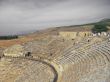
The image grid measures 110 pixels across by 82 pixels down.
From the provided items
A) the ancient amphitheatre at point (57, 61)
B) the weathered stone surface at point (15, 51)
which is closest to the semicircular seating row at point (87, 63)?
the ancient amphitheatre at point (57, 61)

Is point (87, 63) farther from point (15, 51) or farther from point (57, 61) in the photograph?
point (15, 51)

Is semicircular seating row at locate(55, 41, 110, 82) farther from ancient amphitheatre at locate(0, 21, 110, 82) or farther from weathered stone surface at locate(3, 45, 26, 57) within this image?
weathered stone surface at locate(3, 45, 26, 57)

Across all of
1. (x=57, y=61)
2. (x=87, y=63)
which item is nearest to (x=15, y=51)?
(x=57, y=61)

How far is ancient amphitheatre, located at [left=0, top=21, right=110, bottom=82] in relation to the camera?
81.6 feet

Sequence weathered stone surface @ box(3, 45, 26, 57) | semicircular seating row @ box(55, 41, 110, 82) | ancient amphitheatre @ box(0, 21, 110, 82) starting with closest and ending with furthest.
Result: semicircular seating row @ box(55, 41, 110, 82) < ancient amphitheatre @ box(0, 21, 110, 82) < weathered stone surface @ box(3, 45, 26, 57)

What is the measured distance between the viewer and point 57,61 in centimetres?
3444

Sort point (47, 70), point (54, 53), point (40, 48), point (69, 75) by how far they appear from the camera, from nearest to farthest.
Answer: point (69, 75) < point (47, 70) < point (54, 53) < point (40, 48)

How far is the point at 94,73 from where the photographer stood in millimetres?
23391

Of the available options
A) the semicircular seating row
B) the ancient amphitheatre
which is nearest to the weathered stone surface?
the ancient amphitheatre

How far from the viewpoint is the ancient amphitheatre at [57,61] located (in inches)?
979

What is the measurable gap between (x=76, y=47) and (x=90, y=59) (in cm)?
768

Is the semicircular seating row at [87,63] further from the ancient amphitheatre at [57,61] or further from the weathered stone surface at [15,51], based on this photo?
the weathered stone surface at [15,51]

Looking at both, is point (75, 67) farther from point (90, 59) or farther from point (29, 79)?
point (29, 79)

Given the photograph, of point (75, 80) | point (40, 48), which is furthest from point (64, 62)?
point (40, 48)
